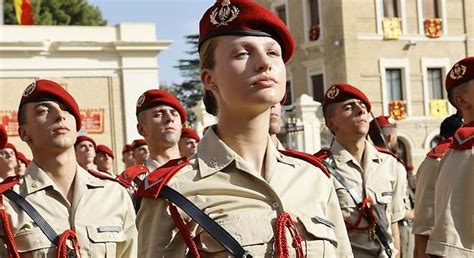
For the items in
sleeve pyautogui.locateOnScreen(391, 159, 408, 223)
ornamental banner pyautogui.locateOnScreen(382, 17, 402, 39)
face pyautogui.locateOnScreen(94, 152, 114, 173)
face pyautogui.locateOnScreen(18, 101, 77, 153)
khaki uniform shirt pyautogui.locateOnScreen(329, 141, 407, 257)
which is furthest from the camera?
ornamental banner pyautogui.locateOnScreen(382, 17, 402, 39)

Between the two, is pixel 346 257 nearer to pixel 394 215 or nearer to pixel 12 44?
pixel 394 215

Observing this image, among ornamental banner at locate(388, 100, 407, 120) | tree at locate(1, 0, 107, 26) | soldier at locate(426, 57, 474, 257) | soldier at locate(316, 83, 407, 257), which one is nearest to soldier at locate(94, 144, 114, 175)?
soldier at locate(316, 83, 407, 257)

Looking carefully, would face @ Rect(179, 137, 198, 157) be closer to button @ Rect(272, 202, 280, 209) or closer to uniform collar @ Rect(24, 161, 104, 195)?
uniform collar @ Rect(24, 161, 104, 195)

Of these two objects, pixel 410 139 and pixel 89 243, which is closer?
pixel 89 243

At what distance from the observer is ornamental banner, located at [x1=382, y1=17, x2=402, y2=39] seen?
30.8 metres

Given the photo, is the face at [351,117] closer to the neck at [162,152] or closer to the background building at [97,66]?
the neck at [162,152]

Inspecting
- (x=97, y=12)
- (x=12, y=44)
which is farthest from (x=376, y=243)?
(x=97, y=12)

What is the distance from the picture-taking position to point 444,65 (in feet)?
105

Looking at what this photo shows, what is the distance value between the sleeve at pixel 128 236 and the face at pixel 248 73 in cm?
168

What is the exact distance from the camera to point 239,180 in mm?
2840

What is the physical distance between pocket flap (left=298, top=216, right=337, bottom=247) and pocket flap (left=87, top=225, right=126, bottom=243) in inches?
62.4

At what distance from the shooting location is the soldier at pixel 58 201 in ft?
13.4

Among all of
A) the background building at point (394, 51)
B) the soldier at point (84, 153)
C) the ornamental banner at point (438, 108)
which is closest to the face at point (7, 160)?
the soldier at point (84, 153)

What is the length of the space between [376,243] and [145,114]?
6.79 ft
